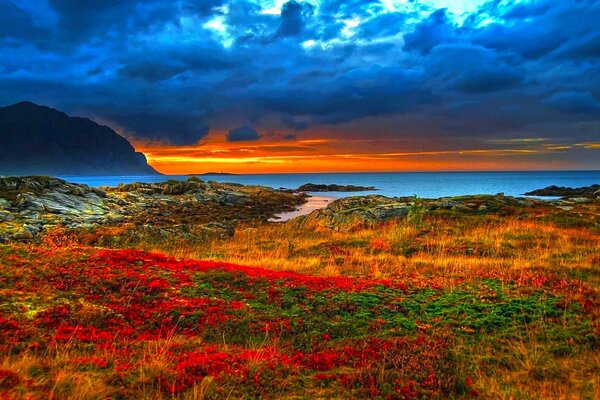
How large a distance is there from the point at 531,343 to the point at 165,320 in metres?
8.05

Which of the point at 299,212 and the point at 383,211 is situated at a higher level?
the point at 383,211

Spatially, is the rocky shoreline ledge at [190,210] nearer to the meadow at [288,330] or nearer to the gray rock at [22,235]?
the gray rock at [22,235]

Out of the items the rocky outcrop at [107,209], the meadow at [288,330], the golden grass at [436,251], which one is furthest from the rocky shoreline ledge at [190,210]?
the meadow at [288,330]

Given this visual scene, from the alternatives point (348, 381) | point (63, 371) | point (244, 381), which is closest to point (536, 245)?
point (348, 381)

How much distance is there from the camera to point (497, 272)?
13.1 meters

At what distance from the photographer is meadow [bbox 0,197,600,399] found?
5.52 metres

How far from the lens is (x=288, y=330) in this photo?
324 inches

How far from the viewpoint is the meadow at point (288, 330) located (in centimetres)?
552

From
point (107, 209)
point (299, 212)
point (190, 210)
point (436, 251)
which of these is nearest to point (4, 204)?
point (107, 209)

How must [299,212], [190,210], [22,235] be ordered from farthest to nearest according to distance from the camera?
[299,212] → [190,210] → [22,235]

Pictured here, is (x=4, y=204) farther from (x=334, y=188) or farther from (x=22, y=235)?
(x=334, y=188)

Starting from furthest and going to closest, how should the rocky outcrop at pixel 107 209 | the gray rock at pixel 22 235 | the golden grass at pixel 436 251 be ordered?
the rocky outcrop at pixel 107 209 < the gray rock at pixel 22 235 < the golden grass at pixel 436 251

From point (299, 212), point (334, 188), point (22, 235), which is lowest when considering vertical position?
point (299, 212)

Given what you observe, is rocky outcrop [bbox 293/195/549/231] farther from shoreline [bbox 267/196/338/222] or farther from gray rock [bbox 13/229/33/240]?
gray rock [bbox 13/229/33/240]
